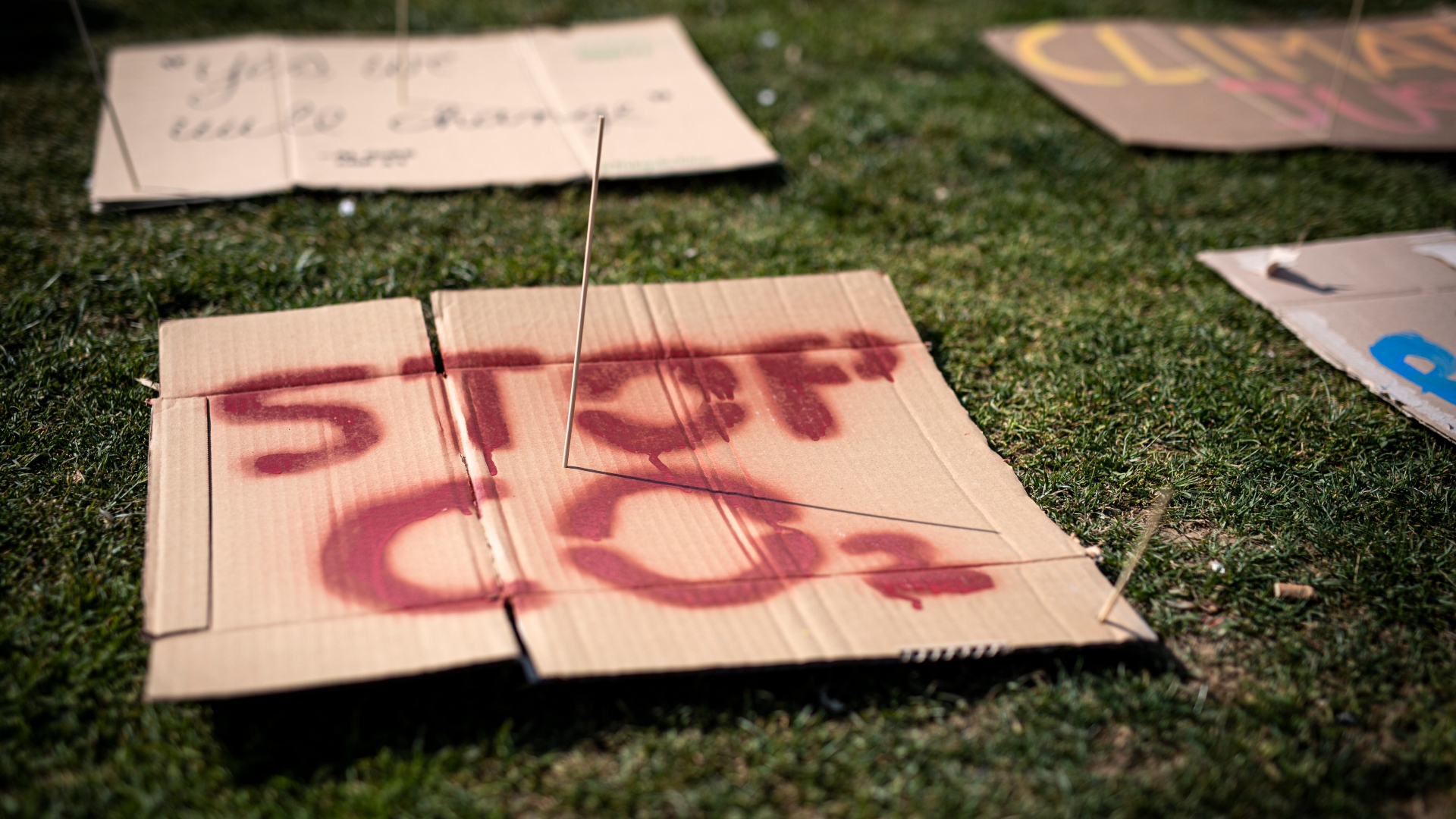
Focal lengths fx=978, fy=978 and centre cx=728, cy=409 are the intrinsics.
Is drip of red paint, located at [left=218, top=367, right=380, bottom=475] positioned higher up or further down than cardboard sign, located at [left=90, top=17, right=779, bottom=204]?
further down

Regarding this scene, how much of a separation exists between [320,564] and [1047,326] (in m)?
1.86

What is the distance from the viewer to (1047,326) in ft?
8.49

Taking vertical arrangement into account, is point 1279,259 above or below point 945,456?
above

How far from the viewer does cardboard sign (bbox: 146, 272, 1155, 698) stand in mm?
1582

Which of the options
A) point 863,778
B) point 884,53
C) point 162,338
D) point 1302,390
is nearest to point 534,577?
point 863,778

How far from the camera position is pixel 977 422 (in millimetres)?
2260

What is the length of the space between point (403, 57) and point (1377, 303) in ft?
10.8

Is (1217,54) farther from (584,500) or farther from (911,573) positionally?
(584,500)

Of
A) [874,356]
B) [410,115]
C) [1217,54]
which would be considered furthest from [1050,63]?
[410,115]

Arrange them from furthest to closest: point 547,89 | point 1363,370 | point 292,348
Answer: point 547,89
point 1363,370
point 292,348

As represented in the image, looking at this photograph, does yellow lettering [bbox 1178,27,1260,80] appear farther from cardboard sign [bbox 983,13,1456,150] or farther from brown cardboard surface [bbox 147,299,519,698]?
brown cardboard surface [bbox 147,299,519,698]

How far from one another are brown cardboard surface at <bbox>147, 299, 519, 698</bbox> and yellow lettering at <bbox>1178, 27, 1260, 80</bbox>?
11.1ft

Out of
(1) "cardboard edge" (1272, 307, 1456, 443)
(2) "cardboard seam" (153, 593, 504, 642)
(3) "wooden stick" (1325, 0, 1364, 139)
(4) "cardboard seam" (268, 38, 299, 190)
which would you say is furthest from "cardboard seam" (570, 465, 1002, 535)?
(3) "wooden stick" (1325, 0, 1364, 139)

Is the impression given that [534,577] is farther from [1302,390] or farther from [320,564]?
[1302,390]
